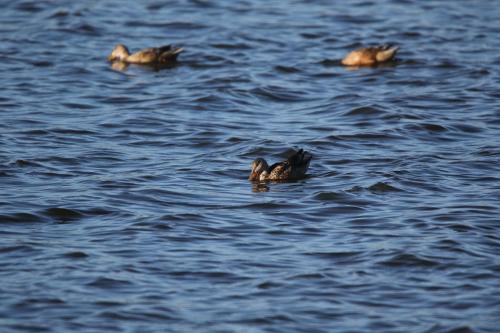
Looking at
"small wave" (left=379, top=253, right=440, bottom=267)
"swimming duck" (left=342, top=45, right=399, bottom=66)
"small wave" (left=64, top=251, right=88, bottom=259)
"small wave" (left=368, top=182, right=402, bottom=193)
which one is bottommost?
"small wave" (left=379, top=253, right=440, bottom=267)

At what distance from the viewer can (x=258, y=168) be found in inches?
482

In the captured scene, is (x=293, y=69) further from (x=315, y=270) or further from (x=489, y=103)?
(x=315, y=270)

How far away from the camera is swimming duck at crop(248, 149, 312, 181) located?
12.2 metres

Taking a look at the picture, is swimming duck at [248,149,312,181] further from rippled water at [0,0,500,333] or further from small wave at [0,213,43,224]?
small wave at [0,213,43,224]

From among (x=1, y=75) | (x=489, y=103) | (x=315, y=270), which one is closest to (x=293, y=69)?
(x=489, y=103)

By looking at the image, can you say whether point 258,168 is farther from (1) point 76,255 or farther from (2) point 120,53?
(2) point 120,53

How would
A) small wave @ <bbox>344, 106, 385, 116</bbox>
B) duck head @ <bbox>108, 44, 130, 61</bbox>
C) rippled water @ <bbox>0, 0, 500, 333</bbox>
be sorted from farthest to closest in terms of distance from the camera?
duck head @ <bbox>108, 44, 130, 61</bbox>, small wave @ <bbox>344, 106, 385, 116</bbox>, rippled water @ <bbox>0, 0, 500, 333</bbox>

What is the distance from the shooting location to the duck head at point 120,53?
18812 mm

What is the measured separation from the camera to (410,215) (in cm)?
1098

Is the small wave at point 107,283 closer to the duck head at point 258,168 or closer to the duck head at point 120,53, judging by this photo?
the duck head at point 258,168

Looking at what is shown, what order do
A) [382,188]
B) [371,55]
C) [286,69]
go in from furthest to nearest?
[286,69], [371,55], [382,188]

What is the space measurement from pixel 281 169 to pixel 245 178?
1.77 feet

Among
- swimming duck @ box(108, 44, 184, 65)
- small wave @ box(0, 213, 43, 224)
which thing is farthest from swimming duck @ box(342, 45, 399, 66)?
small wave @ box(0, 213, 43, 224)

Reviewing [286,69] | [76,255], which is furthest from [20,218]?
[286,69]
